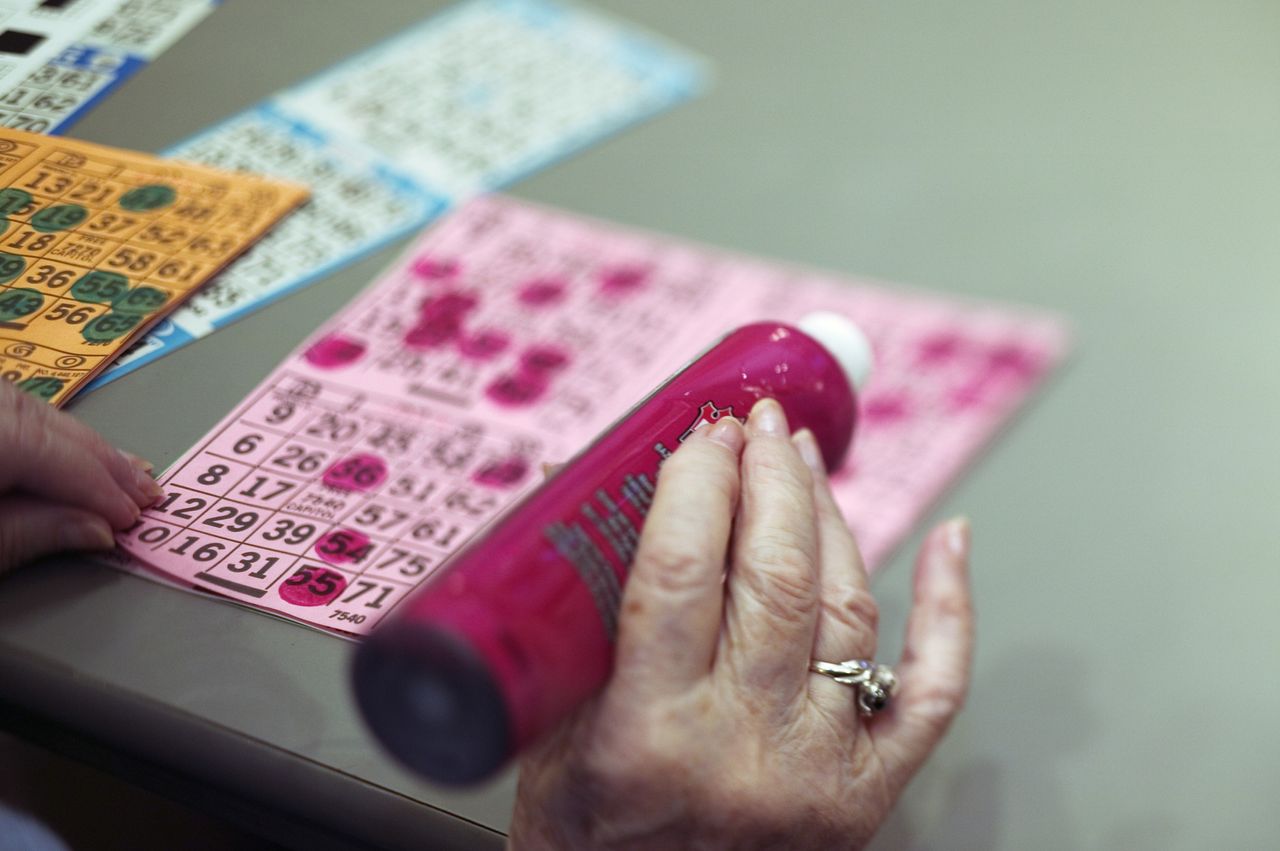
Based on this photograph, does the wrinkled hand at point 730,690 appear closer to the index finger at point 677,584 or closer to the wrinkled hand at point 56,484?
the index finger at point 677,584

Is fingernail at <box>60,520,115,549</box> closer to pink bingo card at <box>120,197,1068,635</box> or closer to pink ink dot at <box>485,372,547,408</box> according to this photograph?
pink bingo card at <box>120,197,1068,635</box>

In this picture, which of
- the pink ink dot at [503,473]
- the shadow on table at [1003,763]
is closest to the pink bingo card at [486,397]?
the pink ink dot at [503,473]

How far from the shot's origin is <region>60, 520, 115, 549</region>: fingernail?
538mm

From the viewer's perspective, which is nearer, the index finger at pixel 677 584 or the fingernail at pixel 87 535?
the index finger at pixel 677 584

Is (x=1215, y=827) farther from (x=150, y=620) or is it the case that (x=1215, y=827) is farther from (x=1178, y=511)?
(x=150, y=620)

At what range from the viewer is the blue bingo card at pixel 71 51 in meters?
0.64

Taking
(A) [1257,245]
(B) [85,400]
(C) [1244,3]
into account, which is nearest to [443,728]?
(B) [85,400]

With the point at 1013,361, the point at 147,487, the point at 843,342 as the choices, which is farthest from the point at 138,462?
the point at 1013,361

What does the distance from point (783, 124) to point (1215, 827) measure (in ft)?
1.91

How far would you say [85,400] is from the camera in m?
0.58

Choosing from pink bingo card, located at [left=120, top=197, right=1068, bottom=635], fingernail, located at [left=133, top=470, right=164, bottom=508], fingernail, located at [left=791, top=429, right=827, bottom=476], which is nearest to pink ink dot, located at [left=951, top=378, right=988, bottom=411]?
pink bingo card, located at [left=120, top=197, right=1068, bottom=635]

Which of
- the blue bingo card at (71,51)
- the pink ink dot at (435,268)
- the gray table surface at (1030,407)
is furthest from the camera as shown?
the pink ink dot at (435,268)

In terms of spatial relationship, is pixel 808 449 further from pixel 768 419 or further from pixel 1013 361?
pixel 1013 361

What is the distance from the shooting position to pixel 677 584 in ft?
1.43
